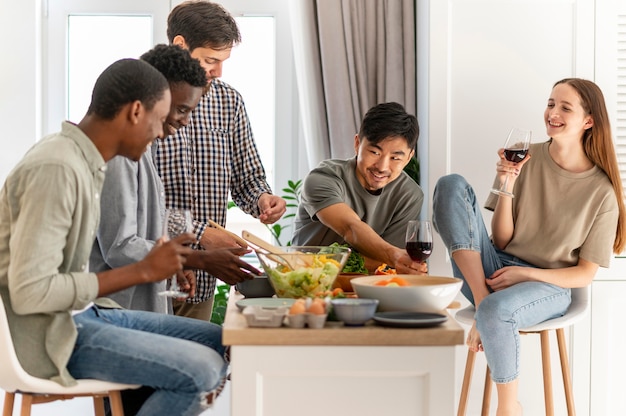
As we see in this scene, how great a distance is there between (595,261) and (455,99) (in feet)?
3.31

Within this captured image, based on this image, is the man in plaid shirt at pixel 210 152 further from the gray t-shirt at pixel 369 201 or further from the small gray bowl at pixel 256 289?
the small gray bowl at pixel 256 289

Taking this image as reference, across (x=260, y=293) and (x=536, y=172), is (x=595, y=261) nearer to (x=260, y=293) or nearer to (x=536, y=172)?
(x=536, y=172)

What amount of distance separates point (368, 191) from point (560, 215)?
2.54 feet

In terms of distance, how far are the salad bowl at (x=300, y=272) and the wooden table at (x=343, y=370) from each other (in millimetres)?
315

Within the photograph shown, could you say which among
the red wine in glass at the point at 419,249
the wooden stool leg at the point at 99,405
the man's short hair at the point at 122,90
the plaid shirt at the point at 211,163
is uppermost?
the man's short hair at the point at 122,90

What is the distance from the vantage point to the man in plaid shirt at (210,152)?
3.14 metres

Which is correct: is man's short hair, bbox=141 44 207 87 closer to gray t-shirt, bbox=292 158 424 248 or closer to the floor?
gray t-shirt, bbox=292 158 424 248

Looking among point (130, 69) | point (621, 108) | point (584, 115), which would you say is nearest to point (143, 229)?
point (130, 69)

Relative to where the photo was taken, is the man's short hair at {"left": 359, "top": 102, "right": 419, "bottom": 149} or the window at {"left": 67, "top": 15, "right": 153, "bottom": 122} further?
the window at {"left": 67, "top": 15, "right": 153, "bottom": 122}

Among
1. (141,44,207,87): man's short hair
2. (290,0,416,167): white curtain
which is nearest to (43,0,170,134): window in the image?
(290,0,416,167): white curtain

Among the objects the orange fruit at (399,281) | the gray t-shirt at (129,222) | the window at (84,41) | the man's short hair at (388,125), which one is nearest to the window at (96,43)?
the window at (84,41)

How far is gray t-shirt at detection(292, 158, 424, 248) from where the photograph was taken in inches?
129

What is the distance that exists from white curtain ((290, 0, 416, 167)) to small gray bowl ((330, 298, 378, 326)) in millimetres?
2215

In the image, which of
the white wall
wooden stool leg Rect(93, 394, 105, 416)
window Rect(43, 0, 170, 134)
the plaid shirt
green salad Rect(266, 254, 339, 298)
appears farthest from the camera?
window Rect(43, 0, 170, 134)
